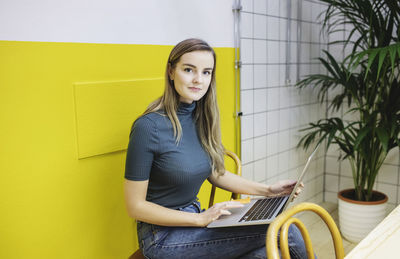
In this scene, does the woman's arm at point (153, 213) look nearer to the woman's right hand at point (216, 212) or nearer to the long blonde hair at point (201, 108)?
the woman's right hand at point (216, 212)

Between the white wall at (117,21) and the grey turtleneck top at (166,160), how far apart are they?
0.51 metres

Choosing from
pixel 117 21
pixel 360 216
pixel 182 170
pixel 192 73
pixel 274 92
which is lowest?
pixel 360 216

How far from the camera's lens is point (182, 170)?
1396 millimetres

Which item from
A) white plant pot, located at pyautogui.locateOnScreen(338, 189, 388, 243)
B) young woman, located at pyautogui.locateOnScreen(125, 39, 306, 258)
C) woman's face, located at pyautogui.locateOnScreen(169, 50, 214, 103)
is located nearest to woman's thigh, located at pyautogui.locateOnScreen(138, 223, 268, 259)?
young woman, located at pyautogui.locateOnScreen(125, 39, 306, 258)

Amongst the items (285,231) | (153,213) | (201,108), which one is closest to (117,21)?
(201,108)

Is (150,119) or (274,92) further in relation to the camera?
(274,92)

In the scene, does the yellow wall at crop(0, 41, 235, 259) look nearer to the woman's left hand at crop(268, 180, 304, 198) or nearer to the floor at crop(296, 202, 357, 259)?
the woman's left hand at crop(268, 180, 304, 198)

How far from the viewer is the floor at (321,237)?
257 centimetres

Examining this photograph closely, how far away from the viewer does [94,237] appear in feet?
5.71

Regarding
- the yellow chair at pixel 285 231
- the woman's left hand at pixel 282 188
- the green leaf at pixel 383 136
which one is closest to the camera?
the yellow chair at pixel 285 231

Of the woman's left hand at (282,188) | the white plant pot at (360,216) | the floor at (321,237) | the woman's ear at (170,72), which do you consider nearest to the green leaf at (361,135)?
the white plant pot at (360,216)

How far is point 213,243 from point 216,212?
0.39 ft

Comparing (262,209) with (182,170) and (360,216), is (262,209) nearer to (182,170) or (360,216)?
(182,170)

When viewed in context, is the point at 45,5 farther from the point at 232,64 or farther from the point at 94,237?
the point at 232,64
